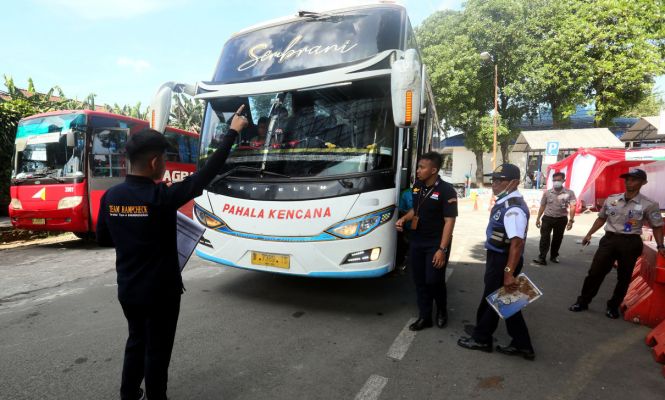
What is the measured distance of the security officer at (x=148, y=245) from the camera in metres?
2.04

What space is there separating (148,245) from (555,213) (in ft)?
23.1

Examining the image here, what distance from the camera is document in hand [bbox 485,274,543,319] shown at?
3.11m

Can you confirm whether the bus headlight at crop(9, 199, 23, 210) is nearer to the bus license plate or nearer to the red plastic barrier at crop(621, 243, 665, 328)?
the bus license plate

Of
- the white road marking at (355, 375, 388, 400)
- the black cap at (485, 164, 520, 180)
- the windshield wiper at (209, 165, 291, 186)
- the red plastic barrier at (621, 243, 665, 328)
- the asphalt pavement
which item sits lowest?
the asphalt pavement

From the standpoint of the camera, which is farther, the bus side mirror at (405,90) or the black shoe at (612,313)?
the black shoe at (612,313)

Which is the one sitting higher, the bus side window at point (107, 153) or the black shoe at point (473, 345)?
the bus side window at point (107, 153)

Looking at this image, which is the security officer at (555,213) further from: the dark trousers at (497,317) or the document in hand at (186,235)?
the document in hand at (186,235)

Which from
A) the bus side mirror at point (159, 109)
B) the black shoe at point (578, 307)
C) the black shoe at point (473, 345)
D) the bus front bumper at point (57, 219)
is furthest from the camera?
the bus front bumper at point (57, 219)

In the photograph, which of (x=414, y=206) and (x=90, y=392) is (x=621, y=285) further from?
(x=90, y=392)

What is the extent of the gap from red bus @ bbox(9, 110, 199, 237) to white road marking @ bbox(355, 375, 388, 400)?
6.09m

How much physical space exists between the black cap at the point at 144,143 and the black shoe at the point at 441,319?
10.3 feet

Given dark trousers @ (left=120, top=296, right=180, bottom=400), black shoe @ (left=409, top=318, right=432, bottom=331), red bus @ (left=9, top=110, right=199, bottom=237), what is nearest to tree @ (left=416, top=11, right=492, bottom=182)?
red bus @ (left=9, top=110, right=199, bottom=237)

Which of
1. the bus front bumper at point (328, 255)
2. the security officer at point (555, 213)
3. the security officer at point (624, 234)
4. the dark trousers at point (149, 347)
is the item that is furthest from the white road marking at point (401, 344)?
the security officer at point (555, 213)

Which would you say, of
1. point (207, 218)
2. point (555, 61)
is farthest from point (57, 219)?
point (555, 61)
